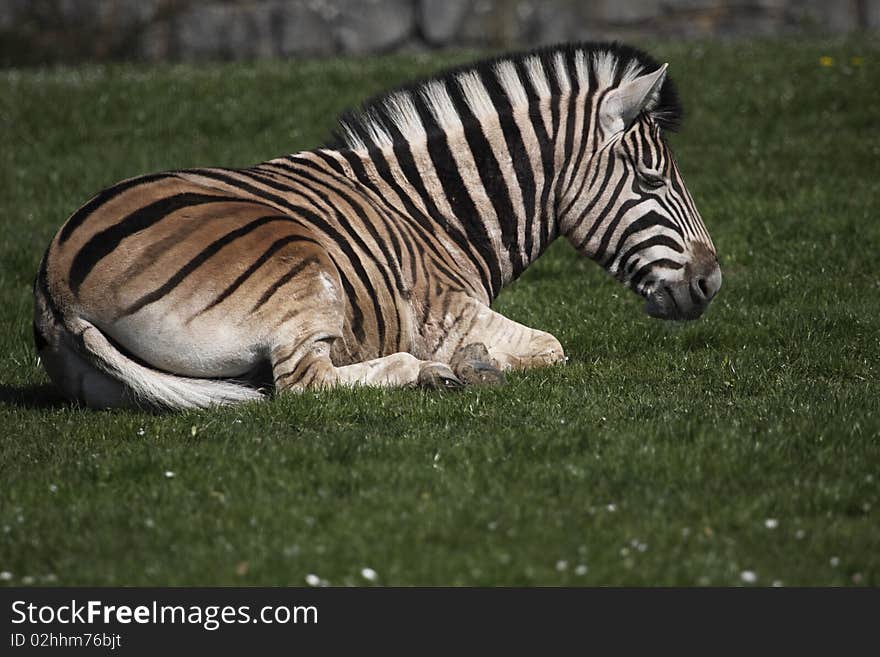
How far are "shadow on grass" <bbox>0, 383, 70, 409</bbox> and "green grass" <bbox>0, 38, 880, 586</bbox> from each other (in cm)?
4

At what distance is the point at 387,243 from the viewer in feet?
26.8

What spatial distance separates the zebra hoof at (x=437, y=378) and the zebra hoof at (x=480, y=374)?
0.35ft

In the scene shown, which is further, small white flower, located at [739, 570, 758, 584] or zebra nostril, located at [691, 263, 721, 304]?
zebra nostril, located at [691, 263, 721, 304]

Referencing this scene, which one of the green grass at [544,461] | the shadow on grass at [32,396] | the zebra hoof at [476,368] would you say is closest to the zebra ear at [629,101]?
the green grass at [544,461]

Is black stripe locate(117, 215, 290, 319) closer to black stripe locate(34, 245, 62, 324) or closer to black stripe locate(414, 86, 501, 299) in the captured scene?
black stripe locate(34, 245, 62, 324)

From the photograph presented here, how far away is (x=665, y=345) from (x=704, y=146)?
664 cm

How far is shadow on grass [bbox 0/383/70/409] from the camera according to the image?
7849 millimetres

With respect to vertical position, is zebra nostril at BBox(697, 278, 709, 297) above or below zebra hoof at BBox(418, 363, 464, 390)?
above

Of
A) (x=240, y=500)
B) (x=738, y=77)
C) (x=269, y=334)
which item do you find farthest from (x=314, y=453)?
(x=738, y=77)

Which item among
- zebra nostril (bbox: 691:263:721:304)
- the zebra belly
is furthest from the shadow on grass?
zebra nostril (bbox: 691:263:721:304)

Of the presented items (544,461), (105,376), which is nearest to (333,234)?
(105,376)

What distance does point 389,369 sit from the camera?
757 centimetres

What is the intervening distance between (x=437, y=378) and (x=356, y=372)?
50cm

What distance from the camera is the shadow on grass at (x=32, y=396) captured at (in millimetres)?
7849
